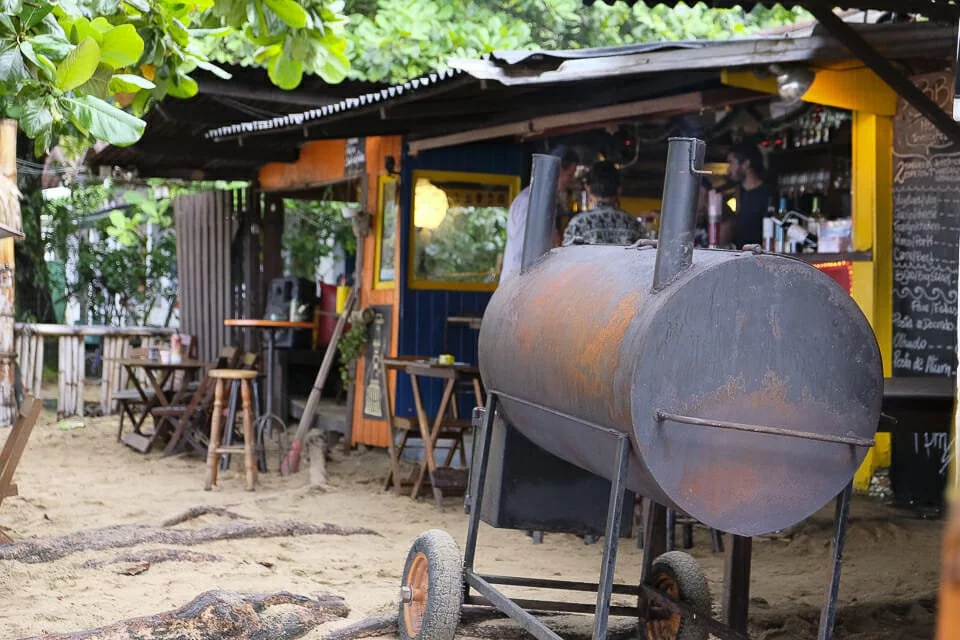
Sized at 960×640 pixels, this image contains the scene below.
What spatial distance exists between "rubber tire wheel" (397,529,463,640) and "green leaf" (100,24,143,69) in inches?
80.2

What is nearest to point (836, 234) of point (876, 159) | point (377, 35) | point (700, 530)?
point (876, 159)

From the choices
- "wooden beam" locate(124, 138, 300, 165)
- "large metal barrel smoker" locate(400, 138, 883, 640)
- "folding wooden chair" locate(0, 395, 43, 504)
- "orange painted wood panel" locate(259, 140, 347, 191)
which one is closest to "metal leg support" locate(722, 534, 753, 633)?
"large metal barrel smoker" locate(400, 138, 883, 640)

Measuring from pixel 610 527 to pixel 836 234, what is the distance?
192 inches

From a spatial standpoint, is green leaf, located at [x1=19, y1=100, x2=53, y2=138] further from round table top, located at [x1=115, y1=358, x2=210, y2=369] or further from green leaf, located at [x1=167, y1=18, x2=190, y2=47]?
round table top, located at [x1=115, y1=358, x2=210, y2=369]

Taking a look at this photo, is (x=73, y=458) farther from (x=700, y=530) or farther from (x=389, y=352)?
(x=700, y=530)

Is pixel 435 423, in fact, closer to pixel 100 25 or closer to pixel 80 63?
pixel 100 25

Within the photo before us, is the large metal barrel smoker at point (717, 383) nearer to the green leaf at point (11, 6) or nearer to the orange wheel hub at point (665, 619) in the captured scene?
the orange wheel hub at point (665, 619)

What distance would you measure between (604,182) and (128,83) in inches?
111

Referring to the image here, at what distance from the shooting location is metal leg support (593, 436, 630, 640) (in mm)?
3123

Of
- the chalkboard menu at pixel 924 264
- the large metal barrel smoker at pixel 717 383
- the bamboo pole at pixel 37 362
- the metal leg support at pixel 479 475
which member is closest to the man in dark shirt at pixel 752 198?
the chalkboard menu at pixel 924 264

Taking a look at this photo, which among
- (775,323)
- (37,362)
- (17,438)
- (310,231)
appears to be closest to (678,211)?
(775,323)

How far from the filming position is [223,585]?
5.11 m

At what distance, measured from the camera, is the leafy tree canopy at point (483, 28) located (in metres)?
13.2

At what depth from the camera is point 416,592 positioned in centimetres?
432
